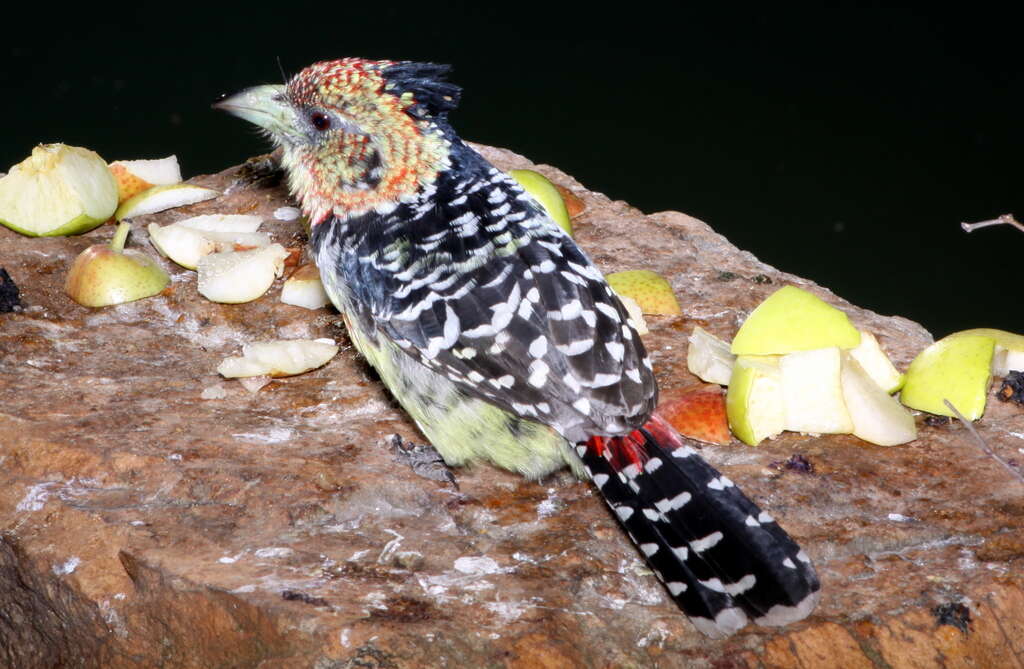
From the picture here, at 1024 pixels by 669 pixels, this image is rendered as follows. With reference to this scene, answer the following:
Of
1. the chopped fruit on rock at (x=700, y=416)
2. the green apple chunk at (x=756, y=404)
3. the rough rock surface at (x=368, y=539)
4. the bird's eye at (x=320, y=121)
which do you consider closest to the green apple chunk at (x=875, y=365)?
the rough rock surface at (x=368, y=539)

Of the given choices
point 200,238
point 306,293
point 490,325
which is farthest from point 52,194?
point 490,325

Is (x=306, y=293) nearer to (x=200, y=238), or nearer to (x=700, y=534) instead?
(x=200, y=238)

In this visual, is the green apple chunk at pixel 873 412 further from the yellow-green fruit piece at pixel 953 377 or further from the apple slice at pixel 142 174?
the apple slice at pixel 142 174

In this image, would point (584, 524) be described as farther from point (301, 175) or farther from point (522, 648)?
point (301, 175)

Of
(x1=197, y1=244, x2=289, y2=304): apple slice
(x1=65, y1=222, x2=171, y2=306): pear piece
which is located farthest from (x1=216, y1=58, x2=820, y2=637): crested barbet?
(x1=65, y1=222, x2=171, y2=306): pear piece

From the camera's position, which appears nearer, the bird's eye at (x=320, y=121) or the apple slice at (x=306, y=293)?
the bird's eye at (x=320, y=121)

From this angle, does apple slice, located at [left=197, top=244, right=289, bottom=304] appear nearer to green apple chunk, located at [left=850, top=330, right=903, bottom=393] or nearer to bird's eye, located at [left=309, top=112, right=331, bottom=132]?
bird's eye, located at [left=309, top=112, right=331, bottom=132]

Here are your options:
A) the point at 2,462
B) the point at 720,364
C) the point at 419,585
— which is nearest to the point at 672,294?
the point at 720,364
